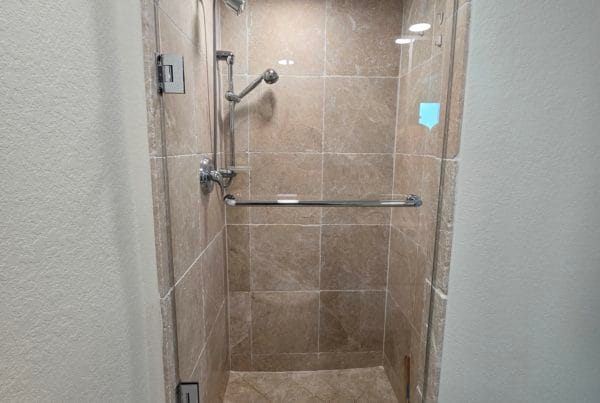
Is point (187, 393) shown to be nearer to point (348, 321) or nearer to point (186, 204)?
point (186, 204)

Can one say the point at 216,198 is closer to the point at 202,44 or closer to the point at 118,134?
the point at 202,44

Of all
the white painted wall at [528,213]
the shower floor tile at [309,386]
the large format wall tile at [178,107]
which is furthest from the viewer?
the shower floor tile at [309,386]

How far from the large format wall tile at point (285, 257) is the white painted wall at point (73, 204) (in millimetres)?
920

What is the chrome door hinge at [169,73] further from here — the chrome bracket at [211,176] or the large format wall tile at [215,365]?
Answer: the large format wall tile at [215,365]

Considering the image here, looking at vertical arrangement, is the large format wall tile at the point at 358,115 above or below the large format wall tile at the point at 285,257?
above

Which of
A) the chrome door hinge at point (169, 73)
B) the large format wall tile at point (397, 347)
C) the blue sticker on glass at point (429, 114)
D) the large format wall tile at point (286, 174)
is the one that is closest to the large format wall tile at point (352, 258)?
the large format wall tile at point (397, 347)

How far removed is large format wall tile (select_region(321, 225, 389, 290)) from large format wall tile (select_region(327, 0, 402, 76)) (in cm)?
76

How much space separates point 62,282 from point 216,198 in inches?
35.6

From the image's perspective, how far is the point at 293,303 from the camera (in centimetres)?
170

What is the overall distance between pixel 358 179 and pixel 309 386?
3.63 feet

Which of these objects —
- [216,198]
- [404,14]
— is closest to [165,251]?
[216,198]

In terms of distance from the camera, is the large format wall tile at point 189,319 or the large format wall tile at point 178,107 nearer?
the large format wall tile at point 178,107

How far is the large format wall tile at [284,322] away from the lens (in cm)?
169

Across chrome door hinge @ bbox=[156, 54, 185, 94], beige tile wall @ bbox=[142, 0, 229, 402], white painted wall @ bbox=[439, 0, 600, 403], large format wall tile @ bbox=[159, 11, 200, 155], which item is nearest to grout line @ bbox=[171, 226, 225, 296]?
beige tile wall @ bbox=[142, 0, 229, 402]
